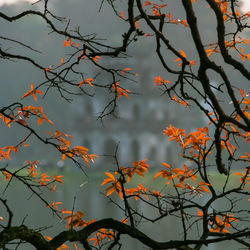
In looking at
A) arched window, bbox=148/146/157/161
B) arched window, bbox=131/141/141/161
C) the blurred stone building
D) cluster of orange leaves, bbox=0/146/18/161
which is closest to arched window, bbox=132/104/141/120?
the blurred stone building

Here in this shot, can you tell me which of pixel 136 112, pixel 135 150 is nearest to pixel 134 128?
pixel 136 112

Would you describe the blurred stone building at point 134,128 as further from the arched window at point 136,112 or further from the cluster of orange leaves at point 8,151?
the cluster of orange leaves at point 8,151

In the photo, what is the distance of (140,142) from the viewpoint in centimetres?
2502

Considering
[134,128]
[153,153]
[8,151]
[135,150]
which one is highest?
[134,128]

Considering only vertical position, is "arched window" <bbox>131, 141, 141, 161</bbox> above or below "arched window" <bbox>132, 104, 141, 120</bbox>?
below

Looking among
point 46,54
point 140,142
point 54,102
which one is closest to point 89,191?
point 140,142

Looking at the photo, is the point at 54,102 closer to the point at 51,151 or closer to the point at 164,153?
the point at 51,151

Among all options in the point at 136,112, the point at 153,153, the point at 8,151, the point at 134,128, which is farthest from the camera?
the point at 153,153

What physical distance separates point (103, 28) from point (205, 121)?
419 inches

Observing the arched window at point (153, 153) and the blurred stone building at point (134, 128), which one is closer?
the blurred stone building at point (134, 128)

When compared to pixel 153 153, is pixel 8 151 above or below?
below

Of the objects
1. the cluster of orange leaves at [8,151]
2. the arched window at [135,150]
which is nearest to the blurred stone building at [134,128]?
the arched window at [135,150]

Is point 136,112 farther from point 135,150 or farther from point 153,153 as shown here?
point 153,153

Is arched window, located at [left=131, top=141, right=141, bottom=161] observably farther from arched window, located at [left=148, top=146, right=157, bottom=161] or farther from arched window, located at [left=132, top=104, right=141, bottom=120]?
arched window, located at [left=132, top=104, right=141, bottom=120]
